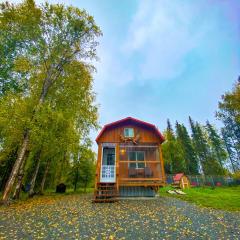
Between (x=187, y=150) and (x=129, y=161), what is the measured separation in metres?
39.0

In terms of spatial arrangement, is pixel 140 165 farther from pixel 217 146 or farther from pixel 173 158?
pixel 217 146

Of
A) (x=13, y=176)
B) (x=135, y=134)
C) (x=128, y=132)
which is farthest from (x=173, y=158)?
(x=13, y=176)

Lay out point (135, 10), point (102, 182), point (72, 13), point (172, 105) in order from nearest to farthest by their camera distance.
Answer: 1. point (102, 182)
2. point (72, 13)
3. point (135, 10)
4. point (172, 105)

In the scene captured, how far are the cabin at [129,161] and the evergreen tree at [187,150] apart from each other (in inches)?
1335

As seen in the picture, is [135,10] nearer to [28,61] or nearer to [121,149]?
[28,61]

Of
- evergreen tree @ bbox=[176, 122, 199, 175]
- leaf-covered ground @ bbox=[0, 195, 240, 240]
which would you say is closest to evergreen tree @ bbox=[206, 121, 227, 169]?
evergreen tree @ bbox=[176, 122, 199, 175]

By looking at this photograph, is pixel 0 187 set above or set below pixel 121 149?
below

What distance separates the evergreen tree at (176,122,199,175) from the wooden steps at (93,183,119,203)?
120ft

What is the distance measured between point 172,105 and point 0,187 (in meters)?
91.4

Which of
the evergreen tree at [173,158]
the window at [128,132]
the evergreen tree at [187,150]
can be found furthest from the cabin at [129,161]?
the evergreen tree at [187,150]

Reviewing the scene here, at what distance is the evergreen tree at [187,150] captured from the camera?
149ft

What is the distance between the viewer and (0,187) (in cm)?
1920

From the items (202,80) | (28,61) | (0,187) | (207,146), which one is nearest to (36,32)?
(28,61)

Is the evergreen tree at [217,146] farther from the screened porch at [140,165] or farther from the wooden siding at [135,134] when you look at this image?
the wooden siding at [135,134]
